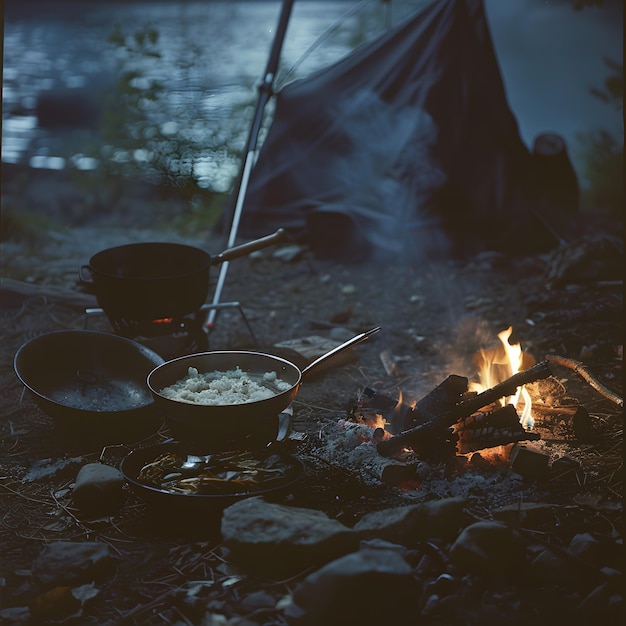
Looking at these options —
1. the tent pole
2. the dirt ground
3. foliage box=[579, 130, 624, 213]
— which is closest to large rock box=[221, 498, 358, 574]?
the dirt ground

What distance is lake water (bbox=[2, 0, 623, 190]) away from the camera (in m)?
8.77

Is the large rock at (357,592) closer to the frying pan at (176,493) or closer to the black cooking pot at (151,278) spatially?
the frying pan at (176,493)

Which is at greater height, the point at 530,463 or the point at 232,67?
the point at 232,67

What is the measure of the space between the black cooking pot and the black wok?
21 cm

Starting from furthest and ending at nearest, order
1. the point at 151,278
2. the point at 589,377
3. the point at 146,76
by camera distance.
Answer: the point at 146,76
the point at 589,377
the point at 151,278

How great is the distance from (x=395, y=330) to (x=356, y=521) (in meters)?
2.74

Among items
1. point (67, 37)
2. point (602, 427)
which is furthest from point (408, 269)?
point (67, 37)

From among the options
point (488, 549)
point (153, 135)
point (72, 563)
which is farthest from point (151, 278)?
point (153, 135)

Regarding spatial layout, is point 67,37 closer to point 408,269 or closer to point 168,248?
point 408,269

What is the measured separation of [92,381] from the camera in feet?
13.4

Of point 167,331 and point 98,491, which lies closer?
point 98,491

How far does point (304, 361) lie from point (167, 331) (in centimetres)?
95

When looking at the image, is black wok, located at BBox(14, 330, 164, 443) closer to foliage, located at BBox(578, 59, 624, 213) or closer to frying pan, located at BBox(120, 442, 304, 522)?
frying pan, located at BBox(120, 442, 304, 522)

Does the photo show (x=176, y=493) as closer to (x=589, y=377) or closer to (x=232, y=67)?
(x=589, y=377)
